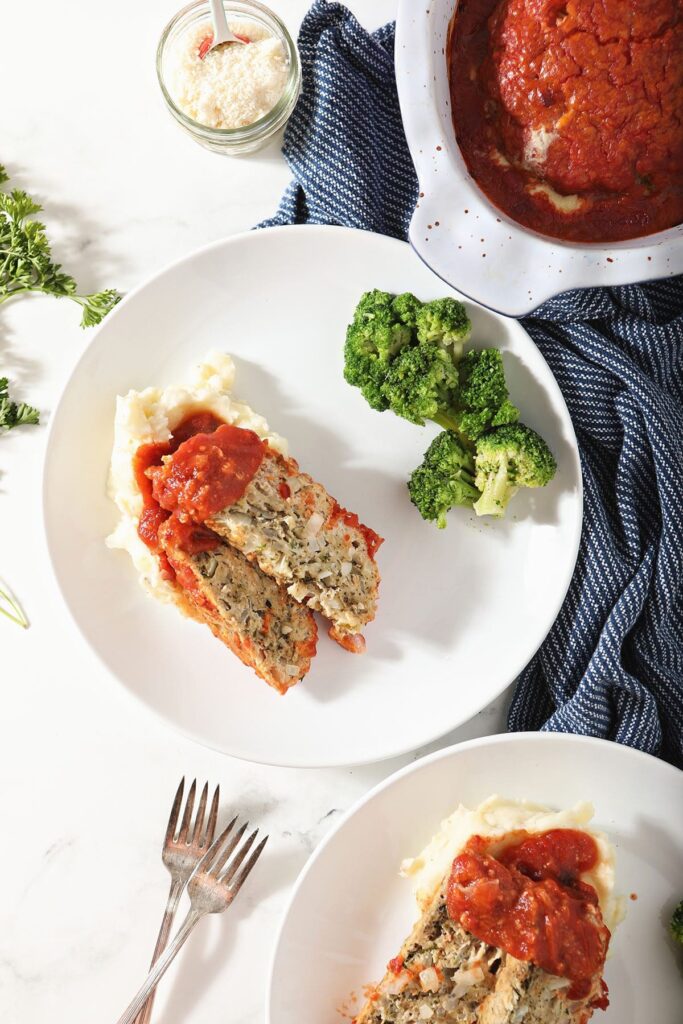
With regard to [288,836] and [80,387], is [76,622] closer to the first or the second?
[80,387]

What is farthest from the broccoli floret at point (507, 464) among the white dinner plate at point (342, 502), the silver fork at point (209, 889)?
the silver fork at point (209, 889)

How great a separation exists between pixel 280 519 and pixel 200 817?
5.11 feet

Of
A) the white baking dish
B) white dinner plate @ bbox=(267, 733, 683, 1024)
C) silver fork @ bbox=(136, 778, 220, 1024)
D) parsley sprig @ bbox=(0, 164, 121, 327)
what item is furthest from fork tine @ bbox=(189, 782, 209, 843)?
the white baking dish

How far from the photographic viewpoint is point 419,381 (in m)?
4.09

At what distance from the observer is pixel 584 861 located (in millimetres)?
3982

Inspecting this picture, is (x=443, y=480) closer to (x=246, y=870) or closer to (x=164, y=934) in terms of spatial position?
(x=246, y=870)

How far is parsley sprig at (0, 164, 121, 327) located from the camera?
445cm

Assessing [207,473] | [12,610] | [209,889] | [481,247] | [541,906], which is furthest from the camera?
[12,610]

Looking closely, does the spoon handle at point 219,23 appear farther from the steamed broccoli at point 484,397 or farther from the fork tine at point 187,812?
the fork tine at point 187,812

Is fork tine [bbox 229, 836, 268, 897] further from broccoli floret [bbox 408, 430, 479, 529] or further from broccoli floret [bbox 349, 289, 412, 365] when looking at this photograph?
broccoli floret [bbox 349, 289, 412, 365]

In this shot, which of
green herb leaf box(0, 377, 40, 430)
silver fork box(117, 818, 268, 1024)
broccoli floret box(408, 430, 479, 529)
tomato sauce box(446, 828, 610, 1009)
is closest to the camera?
tomato sauce box(446, 828, 610, 1009)

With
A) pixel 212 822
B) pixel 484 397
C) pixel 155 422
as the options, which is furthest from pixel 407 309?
pixel 212 822

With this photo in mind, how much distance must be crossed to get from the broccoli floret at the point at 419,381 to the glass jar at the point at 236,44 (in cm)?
126

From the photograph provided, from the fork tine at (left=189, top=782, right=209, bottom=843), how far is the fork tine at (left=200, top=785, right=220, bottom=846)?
35 millimetres
